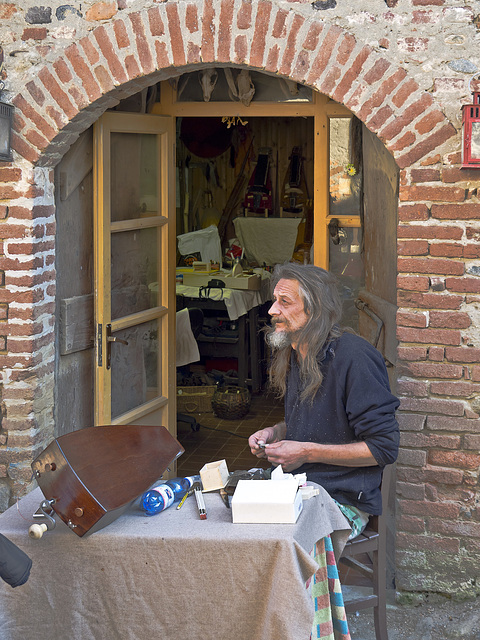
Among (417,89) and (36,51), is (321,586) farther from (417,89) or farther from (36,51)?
(36,51)

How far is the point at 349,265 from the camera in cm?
497

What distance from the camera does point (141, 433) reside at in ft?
9.84

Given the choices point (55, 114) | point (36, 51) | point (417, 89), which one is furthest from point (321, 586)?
point (36, 51)

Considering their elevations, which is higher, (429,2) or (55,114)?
(429,2)

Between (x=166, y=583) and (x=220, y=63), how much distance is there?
8.13ft

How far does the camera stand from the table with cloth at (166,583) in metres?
2.53

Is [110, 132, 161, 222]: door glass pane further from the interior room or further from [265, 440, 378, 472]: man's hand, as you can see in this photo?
[265, 440, 378, 472]: man's hand

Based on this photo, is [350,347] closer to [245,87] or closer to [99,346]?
[99,346]

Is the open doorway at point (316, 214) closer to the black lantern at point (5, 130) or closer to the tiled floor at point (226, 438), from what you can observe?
the tiled floor at point (226, 438)

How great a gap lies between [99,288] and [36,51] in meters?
1.26

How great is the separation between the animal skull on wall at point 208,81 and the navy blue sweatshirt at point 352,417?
2.24 meters

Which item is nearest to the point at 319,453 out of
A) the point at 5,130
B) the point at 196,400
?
the point at 5,130

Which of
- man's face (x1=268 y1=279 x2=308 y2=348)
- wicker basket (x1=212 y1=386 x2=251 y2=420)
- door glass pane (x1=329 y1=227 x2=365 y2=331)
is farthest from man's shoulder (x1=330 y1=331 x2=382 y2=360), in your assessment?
wicker basket (x1=212 y1=386 x2=251 y2=420)

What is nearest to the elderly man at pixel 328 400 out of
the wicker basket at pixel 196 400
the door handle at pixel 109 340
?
the door handle at pixel 109 340
